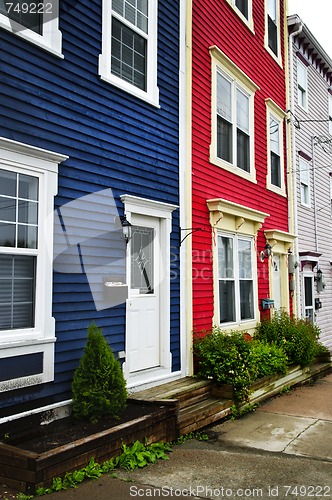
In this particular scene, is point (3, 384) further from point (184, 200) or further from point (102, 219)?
point (184, 200)

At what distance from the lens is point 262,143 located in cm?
1121

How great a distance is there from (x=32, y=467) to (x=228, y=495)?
5.66ft

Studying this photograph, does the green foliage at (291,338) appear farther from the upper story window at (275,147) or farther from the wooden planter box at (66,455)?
the wooden planter box at (66,455)

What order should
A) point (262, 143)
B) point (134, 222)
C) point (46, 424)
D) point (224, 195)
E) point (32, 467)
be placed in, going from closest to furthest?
point (32, 467)
point (46, 424)
point (134, 222)
point (224, 195)
point (262, 143)

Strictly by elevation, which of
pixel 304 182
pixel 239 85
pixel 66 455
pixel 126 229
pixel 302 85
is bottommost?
pixel 66 455

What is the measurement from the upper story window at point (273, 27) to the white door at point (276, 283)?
548cm

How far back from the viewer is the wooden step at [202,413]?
228 inches

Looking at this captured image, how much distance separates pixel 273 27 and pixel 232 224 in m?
6.56

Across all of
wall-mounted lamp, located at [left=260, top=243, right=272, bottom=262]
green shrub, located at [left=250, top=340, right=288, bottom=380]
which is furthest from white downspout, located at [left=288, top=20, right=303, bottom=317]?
green shrub, located at [left=250, top=340, right=288, bottom=380]

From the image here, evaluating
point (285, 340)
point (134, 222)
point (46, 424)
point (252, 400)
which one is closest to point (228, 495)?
point (46, 424)

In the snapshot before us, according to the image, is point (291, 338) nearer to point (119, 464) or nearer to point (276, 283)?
point (276, 283)

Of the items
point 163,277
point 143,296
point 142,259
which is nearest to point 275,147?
point 163,277

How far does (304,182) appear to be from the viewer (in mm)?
14242

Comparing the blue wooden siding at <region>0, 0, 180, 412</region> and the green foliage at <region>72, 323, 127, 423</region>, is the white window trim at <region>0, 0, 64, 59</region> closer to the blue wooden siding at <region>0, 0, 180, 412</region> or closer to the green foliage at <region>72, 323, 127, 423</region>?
the blue wooden siding at <region>0, 0, 180, 412</region>
